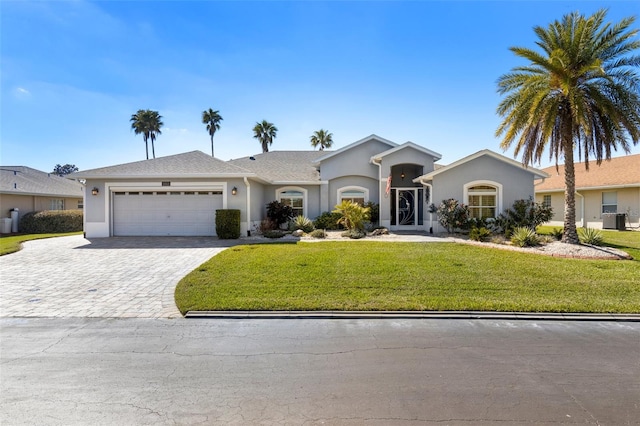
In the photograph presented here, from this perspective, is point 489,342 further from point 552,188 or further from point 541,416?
point 552,188

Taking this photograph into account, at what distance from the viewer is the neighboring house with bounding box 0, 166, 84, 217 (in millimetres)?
21891

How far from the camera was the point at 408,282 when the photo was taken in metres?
8.50

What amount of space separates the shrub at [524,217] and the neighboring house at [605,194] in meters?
4.51

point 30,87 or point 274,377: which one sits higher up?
point 30,87

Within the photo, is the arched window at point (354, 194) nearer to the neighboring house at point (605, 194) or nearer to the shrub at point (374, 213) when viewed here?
the shrub at point (374, 213)

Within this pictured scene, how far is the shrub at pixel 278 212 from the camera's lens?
19.7 m

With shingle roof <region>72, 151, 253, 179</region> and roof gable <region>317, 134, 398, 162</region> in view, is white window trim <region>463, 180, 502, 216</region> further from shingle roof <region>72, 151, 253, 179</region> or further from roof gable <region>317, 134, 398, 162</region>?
shingle roof <region>72, 151, 253, 179</region>

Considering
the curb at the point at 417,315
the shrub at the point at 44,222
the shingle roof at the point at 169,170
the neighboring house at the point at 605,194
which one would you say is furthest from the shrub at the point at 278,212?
the neighboring house at the point at 605,194

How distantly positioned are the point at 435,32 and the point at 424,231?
1014 centimetres

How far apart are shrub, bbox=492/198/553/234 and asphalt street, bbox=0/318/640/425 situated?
36.1 ft

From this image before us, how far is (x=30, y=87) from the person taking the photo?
13188mm

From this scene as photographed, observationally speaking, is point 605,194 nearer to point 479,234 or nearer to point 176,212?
point 479,234

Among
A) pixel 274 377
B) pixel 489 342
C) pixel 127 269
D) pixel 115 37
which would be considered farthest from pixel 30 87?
pixel 489 342

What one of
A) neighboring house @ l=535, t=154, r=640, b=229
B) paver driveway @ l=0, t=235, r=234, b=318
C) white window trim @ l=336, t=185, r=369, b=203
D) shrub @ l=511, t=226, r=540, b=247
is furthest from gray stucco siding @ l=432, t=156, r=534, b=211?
paver driveway @ l=0, t=235, r=234, b=318
